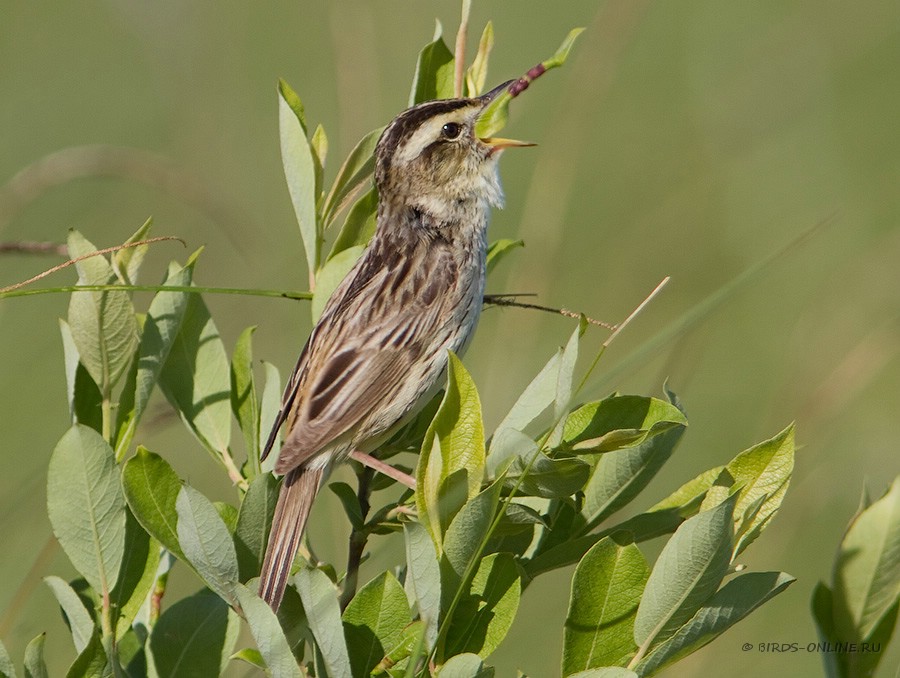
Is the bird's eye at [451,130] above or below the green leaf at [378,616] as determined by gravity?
above

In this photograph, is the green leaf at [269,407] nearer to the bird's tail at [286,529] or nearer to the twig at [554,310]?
the bird's tail at [286,529]

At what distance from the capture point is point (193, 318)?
2721 mm

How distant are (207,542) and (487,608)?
1.73 ft

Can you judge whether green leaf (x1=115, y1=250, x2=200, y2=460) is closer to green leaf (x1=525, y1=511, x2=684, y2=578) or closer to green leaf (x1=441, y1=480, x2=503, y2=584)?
green leaf (x1=441, y1=480, x2=503, y2=584)

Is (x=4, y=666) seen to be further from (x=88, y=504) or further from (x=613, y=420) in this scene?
(x=613, y=420)

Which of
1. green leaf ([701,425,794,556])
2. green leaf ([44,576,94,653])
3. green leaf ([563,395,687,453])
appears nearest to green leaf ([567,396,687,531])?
green leaf ([563,395,687,453])

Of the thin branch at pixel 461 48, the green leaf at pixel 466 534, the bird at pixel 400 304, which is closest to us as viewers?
the green leaf at pixel 466 534

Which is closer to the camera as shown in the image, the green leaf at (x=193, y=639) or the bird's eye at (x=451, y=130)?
the green leaf at (x=193, y=639)

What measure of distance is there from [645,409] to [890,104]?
7711 mm

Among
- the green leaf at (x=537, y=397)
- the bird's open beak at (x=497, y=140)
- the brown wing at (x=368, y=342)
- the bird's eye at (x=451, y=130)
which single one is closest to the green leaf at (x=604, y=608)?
the green leaf at (x=537, y=397)

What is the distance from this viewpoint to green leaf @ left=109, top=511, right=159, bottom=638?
2352mm

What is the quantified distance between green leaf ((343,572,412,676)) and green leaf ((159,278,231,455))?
707 millimetres

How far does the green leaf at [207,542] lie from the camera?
6.78 feet

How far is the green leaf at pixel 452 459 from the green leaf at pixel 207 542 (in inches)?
14.3
